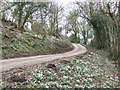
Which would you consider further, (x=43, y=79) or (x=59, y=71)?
(x=59, y=71)

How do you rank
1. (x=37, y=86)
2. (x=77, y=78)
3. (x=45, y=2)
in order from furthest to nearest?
(x=45, y=2)
(x=77, y=78)
(x=37, y=86)

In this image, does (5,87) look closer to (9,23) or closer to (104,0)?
(104,0)

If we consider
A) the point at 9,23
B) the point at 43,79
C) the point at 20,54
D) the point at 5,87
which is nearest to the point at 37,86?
the point at 43,79

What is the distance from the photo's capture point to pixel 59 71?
203 inches

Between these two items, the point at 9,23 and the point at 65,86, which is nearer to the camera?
the point at 65,86

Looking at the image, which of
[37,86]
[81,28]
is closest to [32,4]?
[37,86]

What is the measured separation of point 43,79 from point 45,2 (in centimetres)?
1110

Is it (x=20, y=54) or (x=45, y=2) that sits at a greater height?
(x=45, y=2)

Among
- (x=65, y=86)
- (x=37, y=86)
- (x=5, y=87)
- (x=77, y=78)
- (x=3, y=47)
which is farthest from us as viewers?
(x=3, y=47)

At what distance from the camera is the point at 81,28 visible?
29.0 m

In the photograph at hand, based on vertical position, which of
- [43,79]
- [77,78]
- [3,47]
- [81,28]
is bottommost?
[77,78]

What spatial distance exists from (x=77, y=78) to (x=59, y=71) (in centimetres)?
84

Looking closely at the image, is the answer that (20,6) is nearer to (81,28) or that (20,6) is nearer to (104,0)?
(104,0)

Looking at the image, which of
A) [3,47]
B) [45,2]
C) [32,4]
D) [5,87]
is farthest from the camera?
[45,2]
